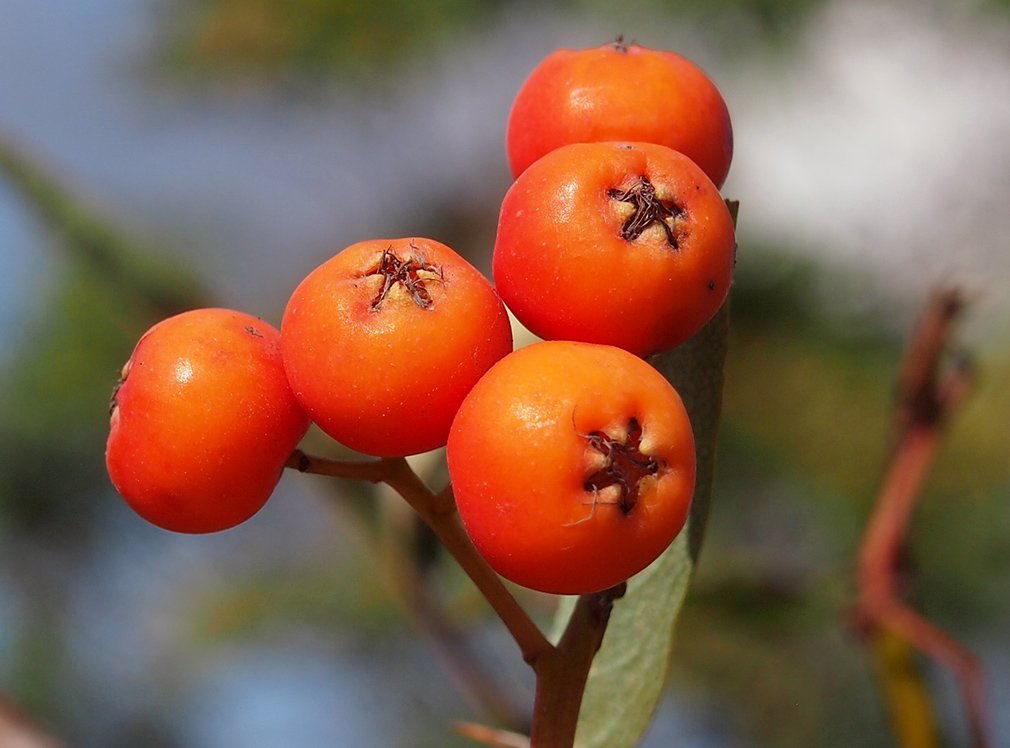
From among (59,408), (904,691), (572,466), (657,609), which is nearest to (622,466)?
(572,466)

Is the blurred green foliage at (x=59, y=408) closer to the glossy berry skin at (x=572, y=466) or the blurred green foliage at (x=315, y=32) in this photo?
the blurred green foliage at (x=315, y=32)

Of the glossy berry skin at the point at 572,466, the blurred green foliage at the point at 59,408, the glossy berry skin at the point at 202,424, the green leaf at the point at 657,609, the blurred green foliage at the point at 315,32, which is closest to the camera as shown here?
the glossy berry skin at the point at 572,466

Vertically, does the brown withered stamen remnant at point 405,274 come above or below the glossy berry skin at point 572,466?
above

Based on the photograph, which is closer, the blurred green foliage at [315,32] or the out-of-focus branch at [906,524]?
Answer: the out-of-focus branch at [906,524]

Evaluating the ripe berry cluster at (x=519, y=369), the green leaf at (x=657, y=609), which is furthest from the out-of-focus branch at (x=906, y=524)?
the ripe berry cluster at (x=519, y=369)

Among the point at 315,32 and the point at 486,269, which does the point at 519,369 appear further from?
the point at 315,32

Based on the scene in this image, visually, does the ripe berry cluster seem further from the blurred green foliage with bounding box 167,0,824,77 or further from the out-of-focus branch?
the blurred green foliage with bounding box 167,0,824,77

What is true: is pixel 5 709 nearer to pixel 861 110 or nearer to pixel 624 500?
pixel 624 500
